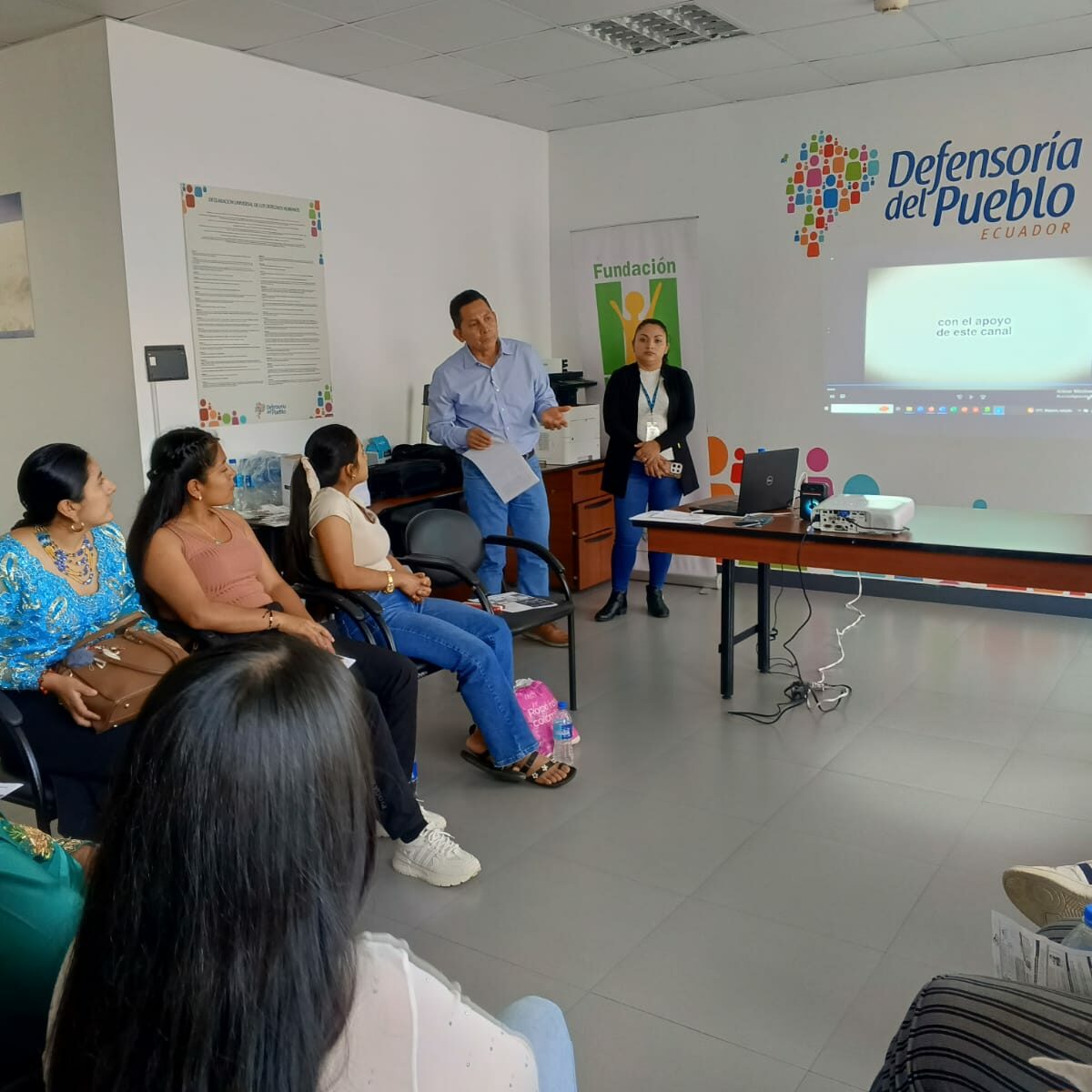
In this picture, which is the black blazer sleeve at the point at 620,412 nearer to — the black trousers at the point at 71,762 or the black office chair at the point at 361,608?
the black office chair at the point at 361,608

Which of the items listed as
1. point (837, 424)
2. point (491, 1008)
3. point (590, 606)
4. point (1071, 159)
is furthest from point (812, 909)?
point (1071, 159)

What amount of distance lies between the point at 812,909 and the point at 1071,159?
13.5 ft

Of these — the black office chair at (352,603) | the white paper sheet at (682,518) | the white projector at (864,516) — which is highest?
the white projector at (864,516)

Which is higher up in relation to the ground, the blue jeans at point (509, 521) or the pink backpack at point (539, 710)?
the blue jeans at point (509, 521)

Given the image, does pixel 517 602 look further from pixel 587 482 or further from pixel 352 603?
pixel 587 482

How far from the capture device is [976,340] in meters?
5.33

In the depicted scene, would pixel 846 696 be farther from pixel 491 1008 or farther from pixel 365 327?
pixel 365 327

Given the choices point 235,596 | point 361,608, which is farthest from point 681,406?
point 235,596

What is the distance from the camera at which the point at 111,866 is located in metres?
0.89

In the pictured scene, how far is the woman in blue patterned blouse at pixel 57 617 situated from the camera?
8.19 feet

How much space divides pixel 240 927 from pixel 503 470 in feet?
13.0

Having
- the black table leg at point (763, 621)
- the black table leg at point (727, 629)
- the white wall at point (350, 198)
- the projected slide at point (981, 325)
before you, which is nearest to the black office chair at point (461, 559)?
the black table leg at point (727, 629)

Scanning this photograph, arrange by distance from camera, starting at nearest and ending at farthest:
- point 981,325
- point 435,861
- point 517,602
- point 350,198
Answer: point 435,861, point 517,602, point 350,198, point 981,325

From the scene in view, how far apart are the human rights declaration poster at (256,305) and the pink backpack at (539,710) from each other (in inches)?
77.3
